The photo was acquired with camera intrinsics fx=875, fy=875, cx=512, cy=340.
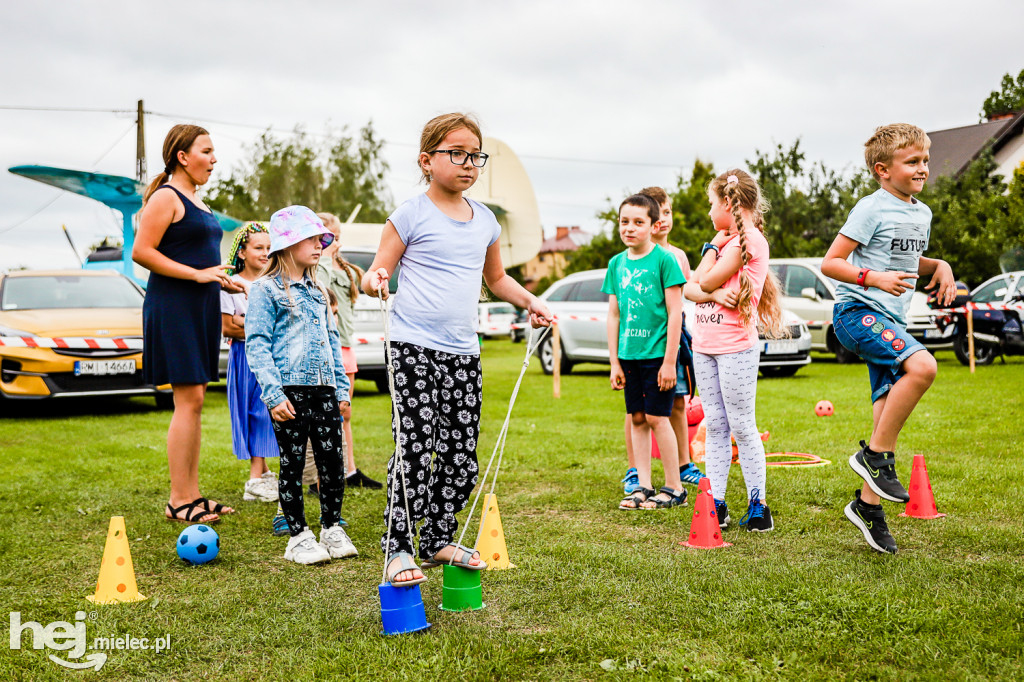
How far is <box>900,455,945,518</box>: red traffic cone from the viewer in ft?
14.9

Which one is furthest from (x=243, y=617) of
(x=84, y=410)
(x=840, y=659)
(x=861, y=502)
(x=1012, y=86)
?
(x=1012, y=86)

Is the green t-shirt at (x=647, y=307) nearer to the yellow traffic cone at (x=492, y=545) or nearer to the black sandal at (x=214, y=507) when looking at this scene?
the yellow traffic cone at (x=492, y=545)

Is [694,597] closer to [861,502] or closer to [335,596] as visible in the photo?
[861,502]

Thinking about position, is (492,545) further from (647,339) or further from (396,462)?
(647,339)

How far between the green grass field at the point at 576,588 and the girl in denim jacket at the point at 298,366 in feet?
0.83

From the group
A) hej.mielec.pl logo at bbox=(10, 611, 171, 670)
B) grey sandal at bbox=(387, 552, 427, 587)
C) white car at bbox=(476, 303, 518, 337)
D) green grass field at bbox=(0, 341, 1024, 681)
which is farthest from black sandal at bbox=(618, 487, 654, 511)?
white car at bbox=(476, 303, 518, 337)

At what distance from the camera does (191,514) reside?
4832 mm

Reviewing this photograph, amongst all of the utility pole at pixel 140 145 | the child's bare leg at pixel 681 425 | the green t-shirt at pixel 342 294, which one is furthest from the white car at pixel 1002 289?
the utility pole at pixel 140 145

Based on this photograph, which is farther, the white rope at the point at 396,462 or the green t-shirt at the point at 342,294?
the green t-shirt at the point at 342,294

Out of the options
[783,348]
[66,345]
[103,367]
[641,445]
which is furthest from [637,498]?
[783,348]

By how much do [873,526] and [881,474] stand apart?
24 cm

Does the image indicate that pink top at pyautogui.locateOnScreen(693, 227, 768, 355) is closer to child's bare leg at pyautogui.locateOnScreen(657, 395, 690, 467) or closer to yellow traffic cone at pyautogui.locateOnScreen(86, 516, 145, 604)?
child's bare leg at pyautogui.locateOnScreen(657, 395, 690, 467)

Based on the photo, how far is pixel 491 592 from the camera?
3500 millimetres

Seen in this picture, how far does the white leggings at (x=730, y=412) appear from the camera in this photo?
4.52 meters
